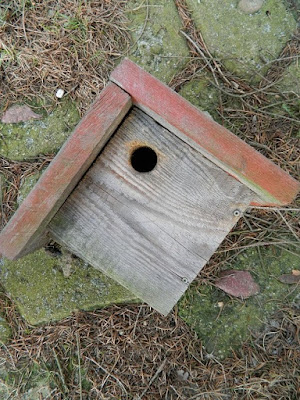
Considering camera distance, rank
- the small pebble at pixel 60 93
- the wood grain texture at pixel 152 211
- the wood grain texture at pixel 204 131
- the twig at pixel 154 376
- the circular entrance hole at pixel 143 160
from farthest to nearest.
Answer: the small pebble at pixel 60 93
the twig at pixel 154 376
the circular entrance hole at pixel 143 160
the wood grain texture at pixel 152 211
the wood grain texture at pixel 204 131

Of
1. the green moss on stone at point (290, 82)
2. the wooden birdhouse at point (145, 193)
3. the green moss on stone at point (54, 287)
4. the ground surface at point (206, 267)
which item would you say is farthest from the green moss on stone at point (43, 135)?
the green moss on stone at point (290, 82)

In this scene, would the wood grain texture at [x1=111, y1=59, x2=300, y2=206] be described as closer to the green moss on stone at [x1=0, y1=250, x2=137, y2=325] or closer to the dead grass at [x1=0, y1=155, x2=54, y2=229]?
Result: the dead grass at [x1=0, y1=155, x2=54, y2=229]

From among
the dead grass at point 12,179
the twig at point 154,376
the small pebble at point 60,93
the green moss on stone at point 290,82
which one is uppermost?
the green moss on stone at point 290,82

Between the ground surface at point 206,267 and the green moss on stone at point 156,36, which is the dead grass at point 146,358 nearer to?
the ground surface at point 206,267

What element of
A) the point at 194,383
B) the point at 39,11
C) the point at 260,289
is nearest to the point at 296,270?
the point at 260,289

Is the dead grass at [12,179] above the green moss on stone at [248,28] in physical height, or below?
below

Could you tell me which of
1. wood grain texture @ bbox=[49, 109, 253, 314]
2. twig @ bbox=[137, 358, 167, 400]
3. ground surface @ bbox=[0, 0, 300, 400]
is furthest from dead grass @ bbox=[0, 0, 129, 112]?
twig @ bbox=[137, 358, 167, 400]

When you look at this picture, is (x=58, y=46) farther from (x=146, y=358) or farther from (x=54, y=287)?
(x=146, y=358)
